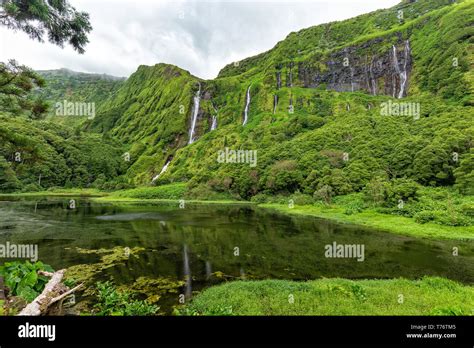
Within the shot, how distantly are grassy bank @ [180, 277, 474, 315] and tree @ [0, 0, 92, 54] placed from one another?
1792cm

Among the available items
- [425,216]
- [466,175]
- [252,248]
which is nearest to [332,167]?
[466,175]

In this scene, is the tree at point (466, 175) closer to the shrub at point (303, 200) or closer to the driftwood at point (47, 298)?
the shrub at point (303, 200)

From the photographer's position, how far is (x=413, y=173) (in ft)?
210

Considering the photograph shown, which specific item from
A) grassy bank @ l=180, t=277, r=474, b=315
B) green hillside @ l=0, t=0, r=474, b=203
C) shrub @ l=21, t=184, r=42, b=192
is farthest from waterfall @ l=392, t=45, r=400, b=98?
shrub @ l=21, t=184, r=42, b=192

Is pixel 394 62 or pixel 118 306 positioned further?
pixel 394 62

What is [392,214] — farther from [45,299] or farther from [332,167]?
[45,299]

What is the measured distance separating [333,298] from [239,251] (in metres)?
14.8

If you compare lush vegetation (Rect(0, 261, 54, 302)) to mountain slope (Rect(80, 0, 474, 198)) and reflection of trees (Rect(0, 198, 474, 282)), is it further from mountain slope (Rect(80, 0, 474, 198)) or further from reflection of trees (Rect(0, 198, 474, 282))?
mountain slope (Rect(80, 0, 474, 198))

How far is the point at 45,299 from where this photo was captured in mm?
11938

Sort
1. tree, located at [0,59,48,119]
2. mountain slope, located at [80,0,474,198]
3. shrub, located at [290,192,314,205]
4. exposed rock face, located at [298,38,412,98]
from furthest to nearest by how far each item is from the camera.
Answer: exposed rock face, located at [298,38,412,98] < shrub, located at [290,192,314,205] < mountain slope, located at [80,0,474,198] < tree, located at [0,59,48,119]

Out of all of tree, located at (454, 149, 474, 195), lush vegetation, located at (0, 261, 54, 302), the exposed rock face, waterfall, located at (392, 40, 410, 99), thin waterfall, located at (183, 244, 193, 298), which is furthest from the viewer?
the exposed rock face

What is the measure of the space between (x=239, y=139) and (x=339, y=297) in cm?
14643

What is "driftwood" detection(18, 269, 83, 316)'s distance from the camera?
34.7 ft

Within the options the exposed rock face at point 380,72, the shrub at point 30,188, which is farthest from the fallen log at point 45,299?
the exposed rock face at point 380,72
